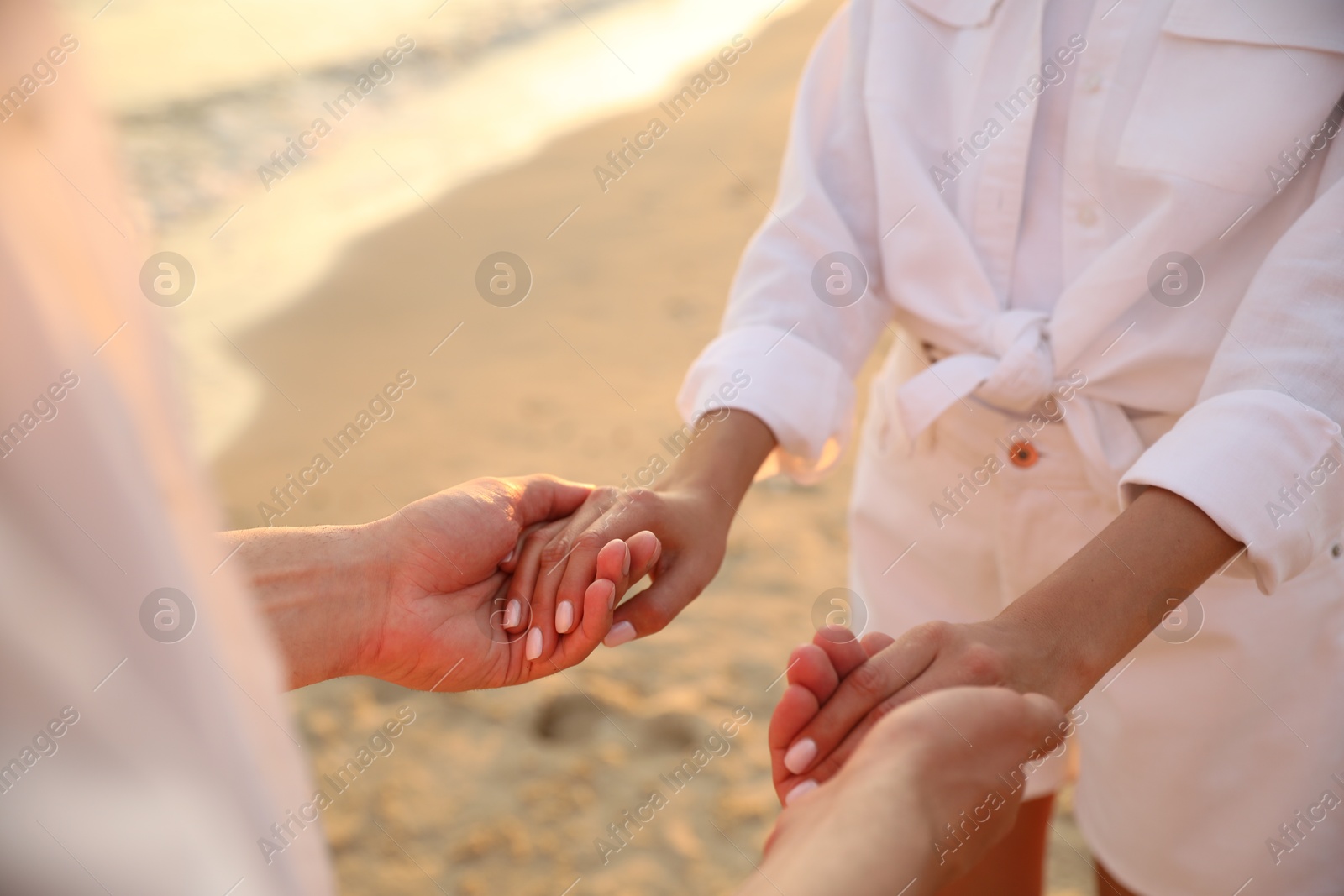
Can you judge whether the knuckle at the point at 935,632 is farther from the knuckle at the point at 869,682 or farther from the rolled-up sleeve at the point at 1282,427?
the rolled-up sleeve at the point at 1282,427

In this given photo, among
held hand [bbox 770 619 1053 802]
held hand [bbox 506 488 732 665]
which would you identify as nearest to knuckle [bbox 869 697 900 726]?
Answer: held hand [bbox 770 619 1053 802]

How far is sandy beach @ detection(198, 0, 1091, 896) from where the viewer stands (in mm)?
2613

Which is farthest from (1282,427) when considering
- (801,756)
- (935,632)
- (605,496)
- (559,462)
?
(559,462)

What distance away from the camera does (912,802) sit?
1.10 metres

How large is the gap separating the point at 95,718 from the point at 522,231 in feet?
17.6

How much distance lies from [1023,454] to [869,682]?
1.78ft

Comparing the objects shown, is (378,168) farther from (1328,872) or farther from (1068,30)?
(1328,872)

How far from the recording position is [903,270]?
1.81 metres

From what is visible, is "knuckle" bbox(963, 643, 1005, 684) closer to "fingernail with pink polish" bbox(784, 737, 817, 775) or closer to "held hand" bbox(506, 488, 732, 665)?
"fingernail with pink polish" bbox(784, 737, 817, 775)

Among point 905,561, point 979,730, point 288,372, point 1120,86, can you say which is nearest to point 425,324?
point 288,372

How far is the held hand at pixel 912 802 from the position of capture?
40.6 inches

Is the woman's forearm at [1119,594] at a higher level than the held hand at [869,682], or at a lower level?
lower

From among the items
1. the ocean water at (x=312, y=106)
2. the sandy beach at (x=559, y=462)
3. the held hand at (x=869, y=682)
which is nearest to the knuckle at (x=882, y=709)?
the held hand at (x=869, y=682)

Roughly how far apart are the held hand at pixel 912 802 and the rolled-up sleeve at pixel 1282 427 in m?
0.38
